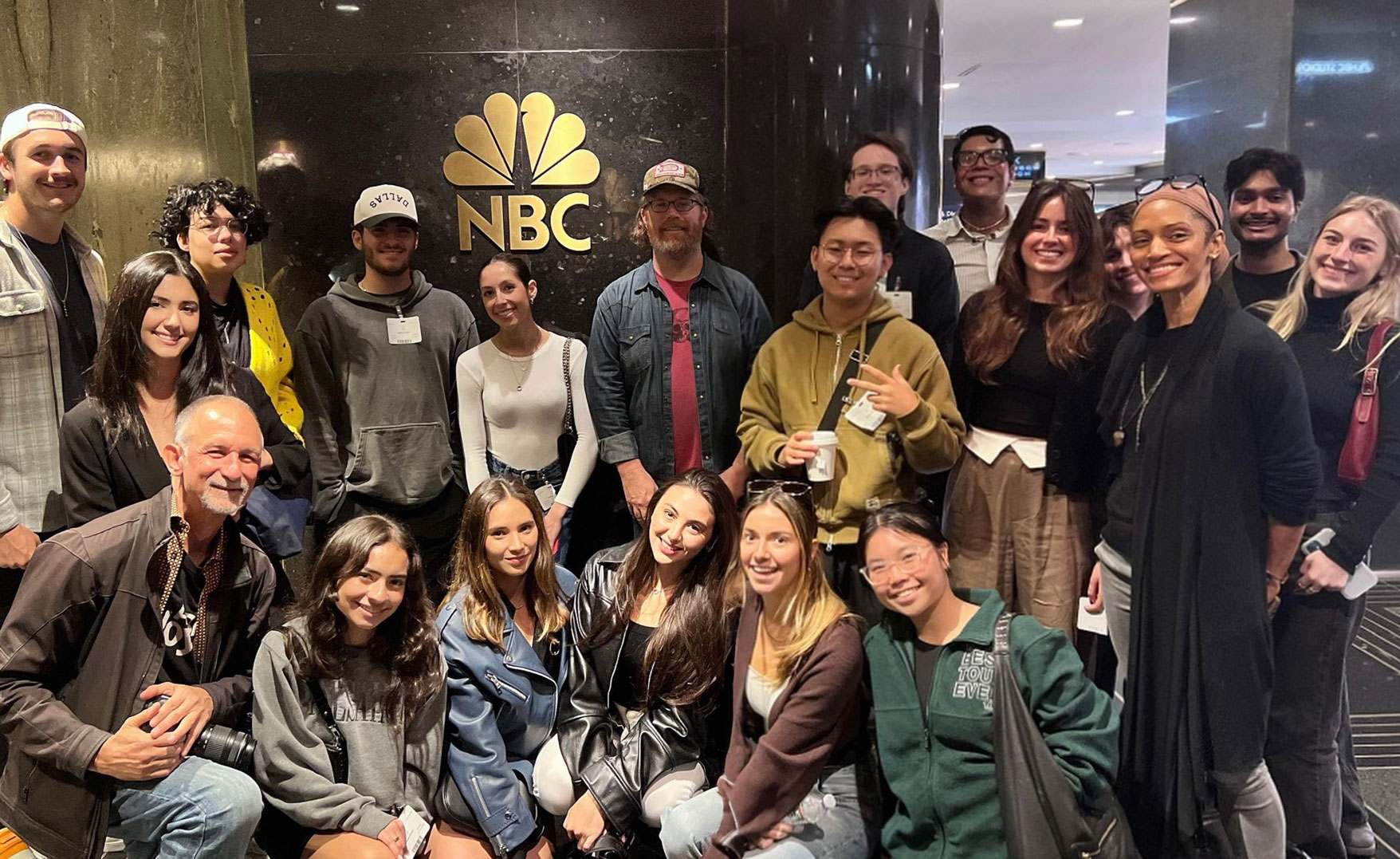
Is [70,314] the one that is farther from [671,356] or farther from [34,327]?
[671,356]

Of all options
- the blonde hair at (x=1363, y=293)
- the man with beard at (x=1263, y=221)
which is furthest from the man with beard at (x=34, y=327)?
the blonde hair at (x=1363, y=293)

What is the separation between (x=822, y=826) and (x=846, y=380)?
1.26 meters

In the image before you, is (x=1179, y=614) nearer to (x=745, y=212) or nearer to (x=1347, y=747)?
(x=1347, y=747)

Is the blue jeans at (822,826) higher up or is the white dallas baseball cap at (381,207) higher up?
the white dallas baseball cap at (381,207)

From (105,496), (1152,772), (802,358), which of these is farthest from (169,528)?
(1152,772)

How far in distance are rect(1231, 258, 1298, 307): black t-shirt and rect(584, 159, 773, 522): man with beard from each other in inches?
60.1

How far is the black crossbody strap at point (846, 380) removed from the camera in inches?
119

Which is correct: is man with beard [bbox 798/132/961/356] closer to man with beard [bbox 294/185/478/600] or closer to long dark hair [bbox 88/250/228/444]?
man with beard [bbox 294/185/478/600]

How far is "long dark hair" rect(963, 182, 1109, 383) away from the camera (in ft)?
9.53

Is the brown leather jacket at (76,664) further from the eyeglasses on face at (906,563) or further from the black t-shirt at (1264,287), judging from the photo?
the black t-shirt at (1264,287)

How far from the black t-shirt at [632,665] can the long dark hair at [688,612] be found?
0.09 ft

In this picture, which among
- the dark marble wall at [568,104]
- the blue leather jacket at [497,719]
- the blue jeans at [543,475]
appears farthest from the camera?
the dark marble wall at [568,104]

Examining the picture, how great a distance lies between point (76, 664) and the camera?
8.46 ft

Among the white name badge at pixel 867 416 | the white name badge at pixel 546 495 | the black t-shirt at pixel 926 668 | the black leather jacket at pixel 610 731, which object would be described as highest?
the white name badge at pixel 867 416
